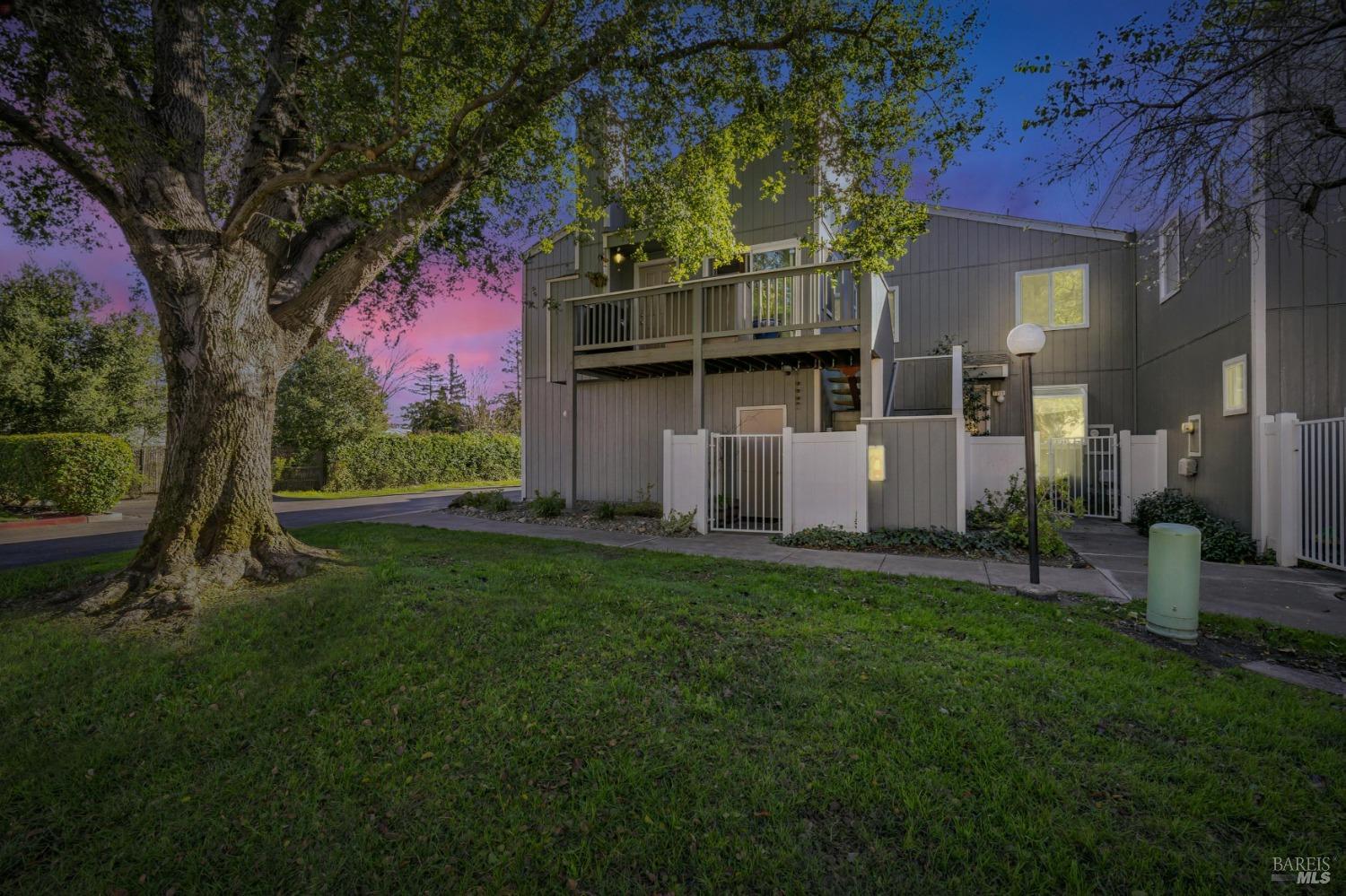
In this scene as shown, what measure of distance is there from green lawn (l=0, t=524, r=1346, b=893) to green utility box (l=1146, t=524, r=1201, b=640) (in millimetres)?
514

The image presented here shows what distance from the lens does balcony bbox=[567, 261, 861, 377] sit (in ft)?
29.5

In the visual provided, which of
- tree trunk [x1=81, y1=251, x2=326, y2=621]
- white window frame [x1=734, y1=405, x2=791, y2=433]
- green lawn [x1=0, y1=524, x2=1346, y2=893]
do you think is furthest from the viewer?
white window frame [x1=734, y1=405, x2=791, y2=433]

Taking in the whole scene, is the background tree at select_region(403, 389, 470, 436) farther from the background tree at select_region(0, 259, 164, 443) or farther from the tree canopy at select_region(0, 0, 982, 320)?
the tree canopy at select_region(0, 0, 982, 320)

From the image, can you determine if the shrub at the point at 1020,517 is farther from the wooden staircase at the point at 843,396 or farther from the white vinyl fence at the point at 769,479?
the wooden staircase at the point at 843,396

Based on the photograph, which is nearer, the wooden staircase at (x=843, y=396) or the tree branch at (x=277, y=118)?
the tree branch at (x=277, y=118)

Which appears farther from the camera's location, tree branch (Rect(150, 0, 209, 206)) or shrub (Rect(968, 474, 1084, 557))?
shrub (Rect(968, 474, 1084, 557))

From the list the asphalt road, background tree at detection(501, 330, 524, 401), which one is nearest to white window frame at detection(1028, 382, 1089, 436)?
the asphalt road

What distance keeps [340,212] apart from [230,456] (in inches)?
130

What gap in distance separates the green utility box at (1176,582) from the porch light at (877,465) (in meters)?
3.94

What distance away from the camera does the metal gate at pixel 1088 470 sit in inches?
422

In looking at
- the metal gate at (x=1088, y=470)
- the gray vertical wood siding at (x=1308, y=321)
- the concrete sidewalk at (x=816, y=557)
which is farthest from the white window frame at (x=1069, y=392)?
the concrete sidewalk at (x=816, y=557)

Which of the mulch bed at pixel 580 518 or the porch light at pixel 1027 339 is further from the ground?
the porch light at pixel 1027 339

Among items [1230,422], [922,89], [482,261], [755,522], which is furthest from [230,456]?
[1230,422]

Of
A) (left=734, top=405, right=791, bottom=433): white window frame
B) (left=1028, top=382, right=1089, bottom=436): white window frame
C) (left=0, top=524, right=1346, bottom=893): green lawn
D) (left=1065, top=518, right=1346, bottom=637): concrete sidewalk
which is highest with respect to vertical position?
(left=1028, top=382, right=1089, bottom=436): white window frame
